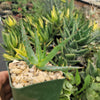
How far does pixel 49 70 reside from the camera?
62 centimetres

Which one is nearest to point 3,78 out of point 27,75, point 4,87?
point 4,87

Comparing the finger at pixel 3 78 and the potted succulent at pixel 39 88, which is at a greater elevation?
the potted succulent at pixel 39 88

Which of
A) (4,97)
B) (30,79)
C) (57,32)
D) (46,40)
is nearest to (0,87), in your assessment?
(4,97)

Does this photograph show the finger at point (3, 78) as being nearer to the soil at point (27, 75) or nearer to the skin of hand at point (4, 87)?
the skin of hand at point (4, 87)

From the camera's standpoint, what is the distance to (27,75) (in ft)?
2.00

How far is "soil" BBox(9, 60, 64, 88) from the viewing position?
1.88 ft

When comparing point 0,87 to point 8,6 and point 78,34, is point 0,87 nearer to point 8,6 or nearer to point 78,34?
point 78,34

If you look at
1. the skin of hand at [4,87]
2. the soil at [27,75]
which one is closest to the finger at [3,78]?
the skin of hand at [4,87]

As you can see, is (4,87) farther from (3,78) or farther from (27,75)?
(27,75)

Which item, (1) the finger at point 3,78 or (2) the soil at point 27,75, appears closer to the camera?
(2) the soil at point 27,75

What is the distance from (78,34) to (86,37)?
0.09m

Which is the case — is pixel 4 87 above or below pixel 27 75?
below

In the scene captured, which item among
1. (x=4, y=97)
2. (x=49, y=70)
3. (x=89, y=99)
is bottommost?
(x=89, y=99)

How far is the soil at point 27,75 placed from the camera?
57cm
